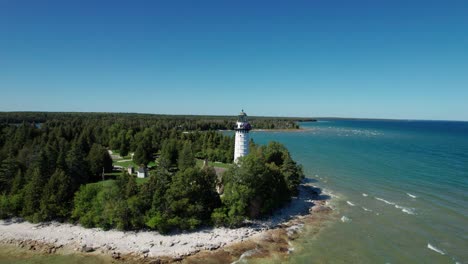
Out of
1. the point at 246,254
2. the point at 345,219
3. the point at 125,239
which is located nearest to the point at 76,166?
the point at 125,239

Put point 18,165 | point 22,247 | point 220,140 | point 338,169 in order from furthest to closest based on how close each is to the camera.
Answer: point 220,140
point 338,169
point 18,165
point 22,247

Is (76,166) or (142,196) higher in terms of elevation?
(76,166)

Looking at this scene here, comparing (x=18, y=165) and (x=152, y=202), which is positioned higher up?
(x=18, y=165)

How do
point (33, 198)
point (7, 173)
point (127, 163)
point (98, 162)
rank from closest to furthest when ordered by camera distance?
point (33, 198) → point (7, 173) → point (98, 162) → point (127, 163)

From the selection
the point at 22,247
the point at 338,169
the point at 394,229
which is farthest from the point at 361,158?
the point at 22,247

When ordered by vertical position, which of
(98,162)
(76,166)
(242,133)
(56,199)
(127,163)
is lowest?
(127,163)

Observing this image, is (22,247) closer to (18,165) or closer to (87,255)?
(87,255)

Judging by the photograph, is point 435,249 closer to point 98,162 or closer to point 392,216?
point 392,216
